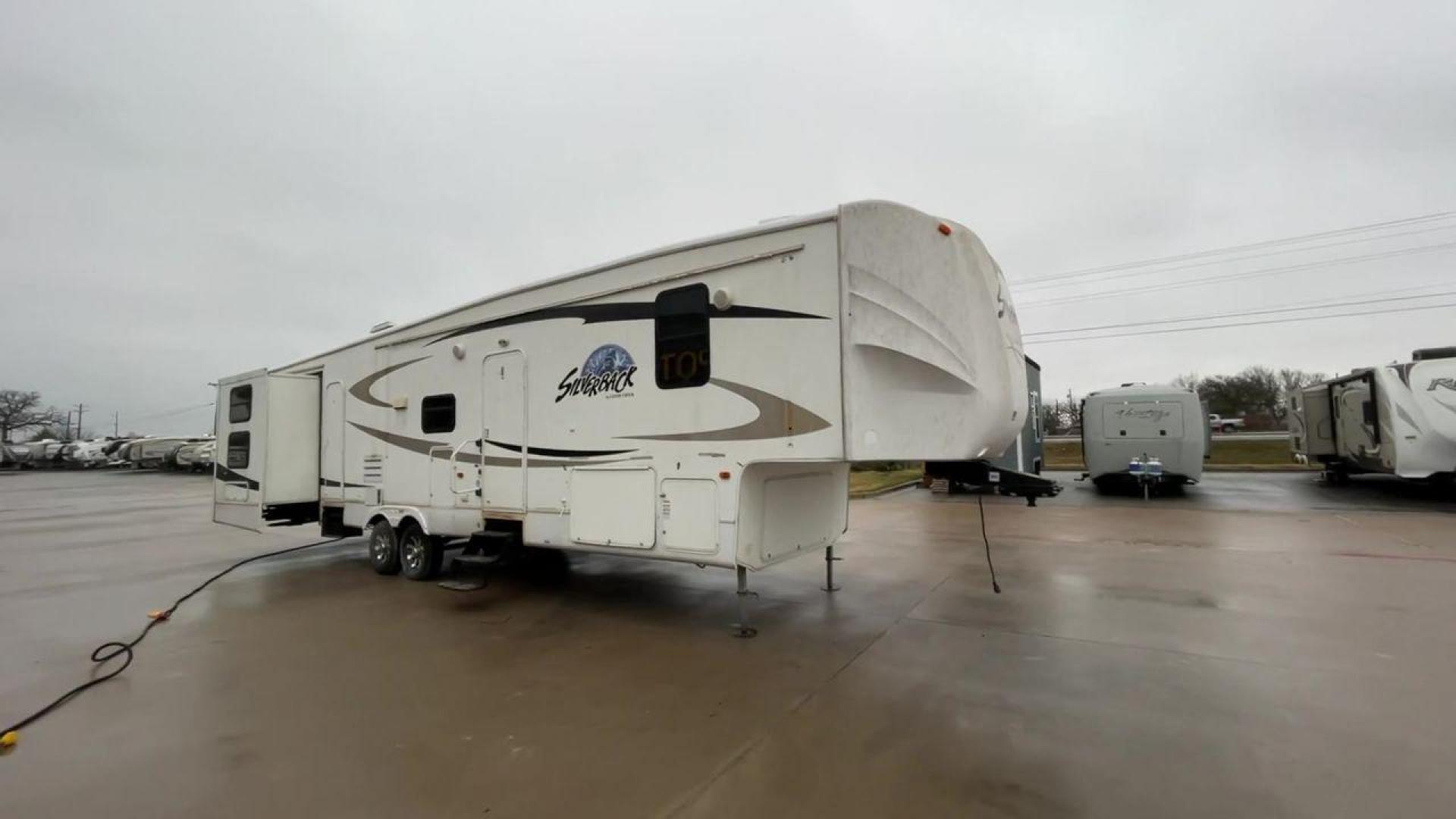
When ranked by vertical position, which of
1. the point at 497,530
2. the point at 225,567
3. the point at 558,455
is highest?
the point at 558,455

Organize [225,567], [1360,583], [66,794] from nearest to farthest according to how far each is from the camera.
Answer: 1. [66,794]
2. [1360,583]
3. [225,567]

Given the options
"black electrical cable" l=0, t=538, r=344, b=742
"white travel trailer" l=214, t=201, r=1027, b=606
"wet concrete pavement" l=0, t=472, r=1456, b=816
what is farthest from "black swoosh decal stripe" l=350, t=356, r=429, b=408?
"black electrical cable" l=0, t=538, r=344, b=742

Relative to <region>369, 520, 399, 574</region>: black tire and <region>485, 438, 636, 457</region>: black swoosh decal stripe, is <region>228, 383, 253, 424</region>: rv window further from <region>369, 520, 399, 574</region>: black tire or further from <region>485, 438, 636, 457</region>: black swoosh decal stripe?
<region>485, 438, 636, 457</region>: black swoosh decal stripe

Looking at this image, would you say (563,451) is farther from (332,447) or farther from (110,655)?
(332,447)

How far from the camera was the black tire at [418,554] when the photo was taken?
7.19 meters

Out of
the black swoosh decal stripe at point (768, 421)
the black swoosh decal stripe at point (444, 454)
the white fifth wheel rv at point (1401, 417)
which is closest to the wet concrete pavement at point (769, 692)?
the black swoosh decal stripe at point (444, 454)

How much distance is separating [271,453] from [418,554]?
2911 millimetres

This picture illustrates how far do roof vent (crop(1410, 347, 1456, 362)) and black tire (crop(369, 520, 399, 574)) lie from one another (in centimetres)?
1800

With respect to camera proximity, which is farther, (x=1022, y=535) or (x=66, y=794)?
(x=1022, y=535)

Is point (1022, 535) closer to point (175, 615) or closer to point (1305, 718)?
point (1305, 718)

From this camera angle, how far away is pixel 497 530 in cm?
642

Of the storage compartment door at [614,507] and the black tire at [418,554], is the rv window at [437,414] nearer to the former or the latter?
the black tire at [418,554]

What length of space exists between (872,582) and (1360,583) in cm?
482

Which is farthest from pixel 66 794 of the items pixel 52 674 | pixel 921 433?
pixel 921 433
